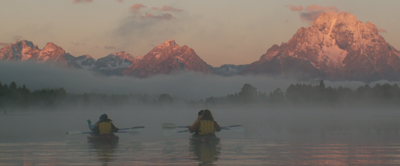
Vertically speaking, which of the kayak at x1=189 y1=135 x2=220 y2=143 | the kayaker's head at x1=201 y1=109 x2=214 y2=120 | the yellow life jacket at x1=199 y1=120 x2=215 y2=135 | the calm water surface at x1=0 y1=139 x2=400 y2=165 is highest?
the kayaker's head at x1=201 y1=109 x2=214 y2=120

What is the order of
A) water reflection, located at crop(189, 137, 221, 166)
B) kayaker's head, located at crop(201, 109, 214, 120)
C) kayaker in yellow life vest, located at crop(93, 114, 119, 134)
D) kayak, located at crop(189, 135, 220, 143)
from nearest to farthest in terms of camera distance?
water reflection, located at crop(189, 137, 221, 166) < kayaker's head, located at crop(201, 109, 214, 120) < kayak, located at crop(189, 135, 220, 143) < kayaker in yellow life vest, located at crop(93, 114, 119, 134)

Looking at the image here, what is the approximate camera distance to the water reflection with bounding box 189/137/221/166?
1091 inches

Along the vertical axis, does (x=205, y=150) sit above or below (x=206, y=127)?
below

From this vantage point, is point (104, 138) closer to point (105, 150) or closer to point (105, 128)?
point (105, 128)

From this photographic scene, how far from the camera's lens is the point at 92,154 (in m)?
31.7

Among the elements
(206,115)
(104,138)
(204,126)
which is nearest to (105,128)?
(104,138)

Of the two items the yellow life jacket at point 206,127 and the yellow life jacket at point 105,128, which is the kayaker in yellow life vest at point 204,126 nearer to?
the yellow life jacket at point 206,127

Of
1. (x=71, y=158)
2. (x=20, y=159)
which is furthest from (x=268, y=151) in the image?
(x=20, y=159)

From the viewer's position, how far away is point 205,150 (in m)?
33.1

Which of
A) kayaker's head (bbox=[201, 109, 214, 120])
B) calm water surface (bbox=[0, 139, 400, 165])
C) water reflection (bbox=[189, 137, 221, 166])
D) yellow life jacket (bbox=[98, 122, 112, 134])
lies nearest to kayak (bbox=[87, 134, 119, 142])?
yellow life jacket (bbox=[98, 122, 112, 134])

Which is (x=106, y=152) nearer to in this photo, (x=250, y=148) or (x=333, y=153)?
(x=250, y=148)

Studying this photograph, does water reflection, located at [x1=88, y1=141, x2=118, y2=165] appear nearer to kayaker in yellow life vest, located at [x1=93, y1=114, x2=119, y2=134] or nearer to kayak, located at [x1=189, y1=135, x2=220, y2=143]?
kayaker in yellow life vest, located at [x1=93, y1=114, x2=119, y2=134]

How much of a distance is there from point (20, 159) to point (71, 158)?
10.4 ft

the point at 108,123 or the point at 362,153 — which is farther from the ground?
the point at 108,123
